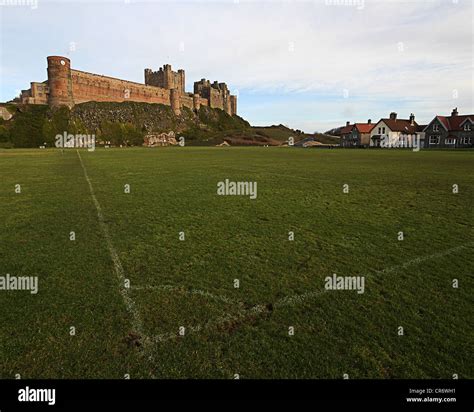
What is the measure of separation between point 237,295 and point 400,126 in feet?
357

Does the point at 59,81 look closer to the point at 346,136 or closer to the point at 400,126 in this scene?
the point at 346,136

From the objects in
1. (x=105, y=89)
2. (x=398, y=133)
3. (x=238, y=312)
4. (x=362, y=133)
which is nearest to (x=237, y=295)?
(x=238, y=312)

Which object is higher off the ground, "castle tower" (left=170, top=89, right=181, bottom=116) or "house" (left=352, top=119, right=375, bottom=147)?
"castle tower" (left=170, top=89, right=181, bottom=116)

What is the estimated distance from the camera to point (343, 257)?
25.7 ft

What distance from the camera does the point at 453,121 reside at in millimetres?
87312

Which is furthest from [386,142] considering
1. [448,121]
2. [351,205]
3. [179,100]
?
[179,100]

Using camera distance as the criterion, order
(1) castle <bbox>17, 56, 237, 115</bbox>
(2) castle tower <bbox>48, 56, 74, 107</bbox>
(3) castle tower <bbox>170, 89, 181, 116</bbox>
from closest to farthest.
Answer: (2) castle tower <bbox>48, 56, 74, 107</bbox>
(1) castle <bbox>17, 56, 237, 115</bbox>
(3) castle tower <bbox>170, 89, 181, 116</bbox>

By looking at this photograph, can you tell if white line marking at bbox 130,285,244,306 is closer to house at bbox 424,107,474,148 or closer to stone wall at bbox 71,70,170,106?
house at bbox 424,107,474,148

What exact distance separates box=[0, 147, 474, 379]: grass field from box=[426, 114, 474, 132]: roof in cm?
9222

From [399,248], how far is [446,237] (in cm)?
202

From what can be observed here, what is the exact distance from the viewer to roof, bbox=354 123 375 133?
105 meters

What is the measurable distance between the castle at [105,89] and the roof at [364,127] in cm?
10451
